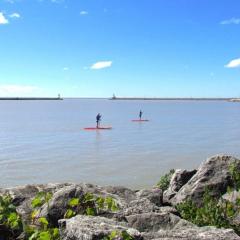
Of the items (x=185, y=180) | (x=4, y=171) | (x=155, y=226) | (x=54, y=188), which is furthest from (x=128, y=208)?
(x=4, y=171)

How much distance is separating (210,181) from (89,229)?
7153 mm

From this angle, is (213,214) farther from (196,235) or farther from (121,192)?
(121,192)

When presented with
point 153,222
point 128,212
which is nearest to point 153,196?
point 128,212

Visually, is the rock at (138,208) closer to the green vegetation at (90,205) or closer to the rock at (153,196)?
the green vegetation at (90,205)

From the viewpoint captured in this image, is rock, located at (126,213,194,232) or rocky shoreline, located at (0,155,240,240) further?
rock, located at (126,213,194,232)

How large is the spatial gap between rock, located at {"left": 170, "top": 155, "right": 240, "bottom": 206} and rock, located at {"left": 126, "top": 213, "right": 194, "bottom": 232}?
144 inches

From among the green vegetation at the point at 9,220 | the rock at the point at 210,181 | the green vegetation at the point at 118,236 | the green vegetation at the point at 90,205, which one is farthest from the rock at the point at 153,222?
the rock at the point at 210,181

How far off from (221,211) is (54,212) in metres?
3.38

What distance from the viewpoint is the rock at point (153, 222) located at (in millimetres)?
7777

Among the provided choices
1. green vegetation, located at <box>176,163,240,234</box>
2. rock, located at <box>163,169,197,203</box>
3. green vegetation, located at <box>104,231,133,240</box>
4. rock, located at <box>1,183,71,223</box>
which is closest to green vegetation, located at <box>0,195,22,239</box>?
green vegetation, located at <box>104,231,133,240</box>

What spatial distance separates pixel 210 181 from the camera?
492 inches

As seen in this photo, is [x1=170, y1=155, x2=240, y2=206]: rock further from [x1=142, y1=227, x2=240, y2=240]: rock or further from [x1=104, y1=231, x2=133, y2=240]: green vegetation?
[x1=104, y1=231, x2=133, y2=240]: green vegetation

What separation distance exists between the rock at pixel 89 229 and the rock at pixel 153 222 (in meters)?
1.38

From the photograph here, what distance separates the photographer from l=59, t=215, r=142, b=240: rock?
19.2 feet
